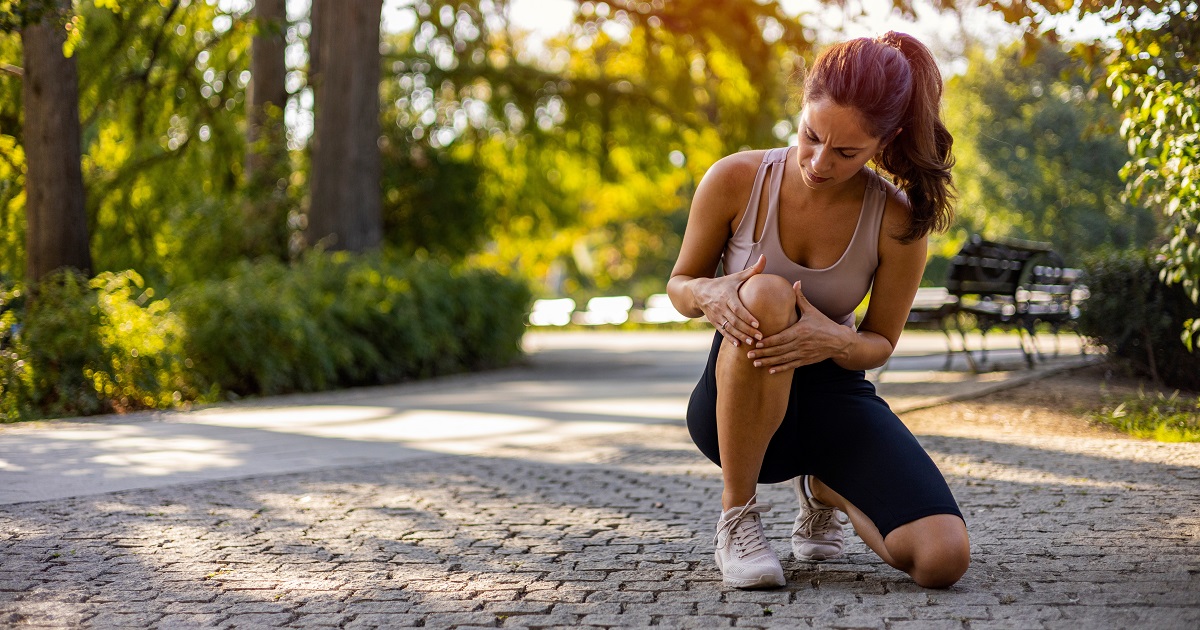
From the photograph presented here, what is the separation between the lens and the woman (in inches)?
129

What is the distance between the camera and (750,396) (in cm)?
342

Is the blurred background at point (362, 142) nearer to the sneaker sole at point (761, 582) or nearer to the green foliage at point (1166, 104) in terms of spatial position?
the green foliage at point (1166, 104)

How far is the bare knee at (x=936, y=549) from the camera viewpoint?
3.24 meters

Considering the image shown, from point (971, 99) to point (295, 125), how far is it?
15.6m

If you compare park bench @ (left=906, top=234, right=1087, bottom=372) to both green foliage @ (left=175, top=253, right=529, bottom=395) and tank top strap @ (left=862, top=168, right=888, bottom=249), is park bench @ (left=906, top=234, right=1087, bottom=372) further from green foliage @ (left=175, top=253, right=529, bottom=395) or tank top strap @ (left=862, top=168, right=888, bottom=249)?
tank top strap @ (left=862, top=168, right=888, bottom=249)

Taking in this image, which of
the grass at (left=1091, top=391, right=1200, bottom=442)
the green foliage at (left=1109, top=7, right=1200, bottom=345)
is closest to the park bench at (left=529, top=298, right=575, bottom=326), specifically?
the grass at (left=1091, top=391, right=1200, bottom=442)

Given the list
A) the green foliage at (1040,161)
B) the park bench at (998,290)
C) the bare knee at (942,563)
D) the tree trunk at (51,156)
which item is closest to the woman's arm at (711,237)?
the bare knee at (942,563)

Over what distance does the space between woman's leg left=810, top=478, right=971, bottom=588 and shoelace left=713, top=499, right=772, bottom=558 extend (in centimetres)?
36

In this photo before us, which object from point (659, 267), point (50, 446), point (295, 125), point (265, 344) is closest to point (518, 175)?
point (295, 125)

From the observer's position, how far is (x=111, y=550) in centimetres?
387

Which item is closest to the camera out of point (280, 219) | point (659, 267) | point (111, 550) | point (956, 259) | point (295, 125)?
point (111, 550)

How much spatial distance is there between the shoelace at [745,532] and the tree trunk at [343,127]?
8.85 m

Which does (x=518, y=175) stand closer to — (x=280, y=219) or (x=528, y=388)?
(x=280, y=219)

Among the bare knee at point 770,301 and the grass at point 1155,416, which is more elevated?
the bare knee at point 770,301
